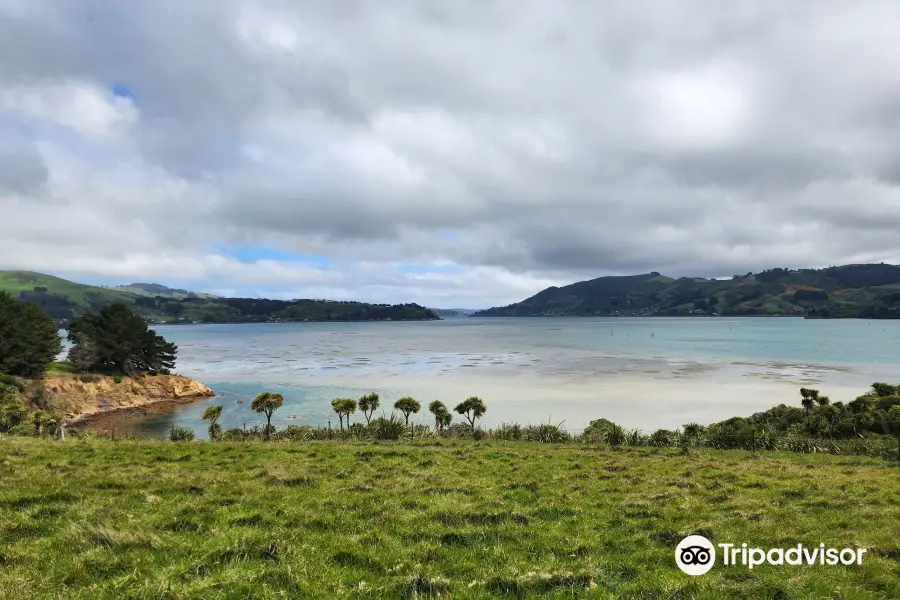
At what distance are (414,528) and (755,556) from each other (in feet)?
23.8

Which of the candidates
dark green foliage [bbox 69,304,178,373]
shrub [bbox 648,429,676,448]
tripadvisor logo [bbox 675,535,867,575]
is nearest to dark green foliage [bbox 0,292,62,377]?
dark green foliage [bbox 69,304,178,373]

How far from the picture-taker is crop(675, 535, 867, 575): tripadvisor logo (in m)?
9.10

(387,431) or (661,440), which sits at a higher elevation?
(661,440)

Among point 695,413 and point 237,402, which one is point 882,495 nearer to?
point 695,413

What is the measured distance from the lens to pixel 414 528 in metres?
10.6

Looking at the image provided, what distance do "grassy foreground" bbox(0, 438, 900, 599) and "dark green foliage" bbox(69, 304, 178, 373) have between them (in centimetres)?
6818

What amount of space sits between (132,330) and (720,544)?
→ 93347mm

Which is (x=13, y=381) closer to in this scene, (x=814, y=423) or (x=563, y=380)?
(x=563, y=380)

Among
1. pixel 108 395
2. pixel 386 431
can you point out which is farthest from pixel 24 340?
pixel 386 431

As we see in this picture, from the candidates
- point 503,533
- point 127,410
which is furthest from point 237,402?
point 503,533

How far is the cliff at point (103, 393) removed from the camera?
198ft

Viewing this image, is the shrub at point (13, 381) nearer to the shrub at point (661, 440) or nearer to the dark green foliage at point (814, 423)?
the shrub at point (661, 440)

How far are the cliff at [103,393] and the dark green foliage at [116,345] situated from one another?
5.56 metres

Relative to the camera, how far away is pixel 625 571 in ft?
28.3
